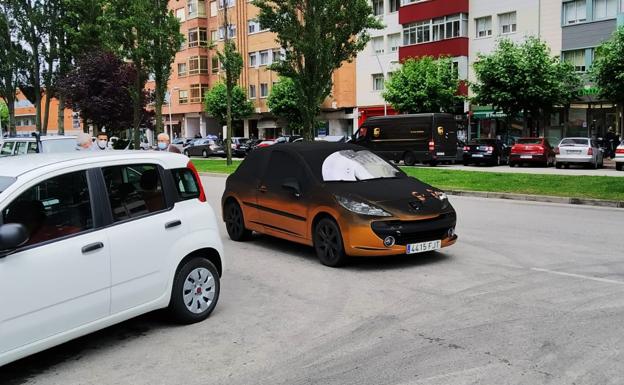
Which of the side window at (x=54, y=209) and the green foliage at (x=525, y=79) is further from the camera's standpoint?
the green foliage at (x=525, y=79)

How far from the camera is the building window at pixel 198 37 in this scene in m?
68.2

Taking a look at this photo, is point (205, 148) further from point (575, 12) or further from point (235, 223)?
point (235, 223)

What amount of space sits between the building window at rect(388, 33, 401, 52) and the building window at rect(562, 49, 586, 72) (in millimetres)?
14751

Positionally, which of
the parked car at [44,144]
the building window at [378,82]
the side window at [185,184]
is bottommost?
the side window at [185,184]

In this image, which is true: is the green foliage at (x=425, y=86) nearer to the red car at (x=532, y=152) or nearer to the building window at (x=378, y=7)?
the red car at (x=532, y=152)

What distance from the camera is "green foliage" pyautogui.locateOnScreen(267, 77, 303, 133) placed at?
175 ft

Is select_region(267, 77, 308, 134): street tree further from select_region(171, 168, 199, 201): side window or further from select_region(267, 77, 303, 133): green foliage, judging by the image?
select_region(171, 168, 199, 201): side window

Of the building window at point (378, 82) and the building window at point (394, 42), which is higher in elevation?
the building window at point (394, 42)

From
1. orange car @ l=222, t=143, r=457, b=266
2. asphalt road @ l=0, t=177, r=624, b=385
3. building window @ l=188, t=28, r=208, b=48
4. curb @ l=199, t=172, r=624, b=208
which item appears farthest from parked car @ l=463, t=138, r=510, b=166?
building window @ l=188, t=28, r=208, b=48

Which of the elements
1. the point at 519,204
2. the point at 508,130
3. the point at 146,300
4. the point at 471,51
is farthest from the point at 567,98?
the point at 146,300

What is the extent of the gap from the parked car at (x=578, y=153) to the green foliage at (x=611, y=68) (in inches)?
171

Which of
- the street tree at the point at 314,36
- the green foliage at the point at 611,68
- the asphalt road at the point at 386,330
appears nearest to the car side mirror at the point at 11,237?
the asphalt road at the point at 386,330

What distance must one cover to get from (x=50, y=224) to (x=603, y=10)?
127 ft

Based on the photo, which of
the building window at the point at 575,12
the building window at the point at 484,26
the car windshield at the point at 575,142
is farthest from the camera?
the building window at the point at 484,26
